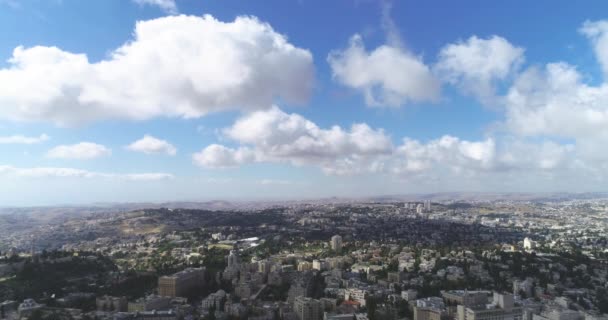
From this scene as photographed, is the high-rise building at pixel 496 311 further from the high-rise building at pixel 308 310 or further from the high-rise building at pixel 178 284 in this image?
the high-rise building at pixel 178 284

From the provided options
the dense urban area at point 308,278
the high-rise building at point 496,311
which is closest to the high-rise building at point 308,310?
the dense urban area at point 308,278

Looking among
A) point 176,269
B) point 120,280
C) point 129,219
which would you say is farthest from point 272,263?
point 129,219

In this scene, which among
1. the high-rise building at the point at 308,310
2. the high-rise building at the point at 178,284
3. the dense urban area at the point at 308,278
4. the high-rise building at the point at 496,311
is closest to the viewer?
the high-rise building at the point at 496,311

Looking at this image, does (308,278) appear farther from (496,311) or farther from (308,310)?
(496,311)

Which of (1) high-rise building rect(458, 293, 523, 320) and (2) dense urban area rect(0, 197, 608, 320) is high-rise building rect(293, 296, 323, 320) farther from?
(1) high-rise building rect(458, 293, 523, 320)

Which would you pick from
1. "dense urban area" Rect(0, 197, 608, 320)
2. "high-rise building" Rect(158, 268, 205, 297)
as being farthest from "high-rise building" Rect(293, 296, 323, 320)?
"high-rise building" Rect(158, 268, 205, 297)

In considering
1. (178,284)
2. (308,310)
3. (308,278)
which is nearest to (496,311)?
(308,310)
